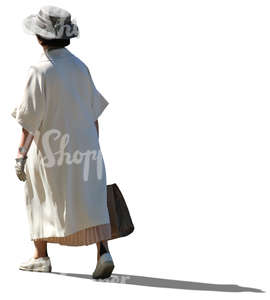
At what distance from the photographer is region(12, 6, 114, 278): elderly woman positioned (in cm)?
1141

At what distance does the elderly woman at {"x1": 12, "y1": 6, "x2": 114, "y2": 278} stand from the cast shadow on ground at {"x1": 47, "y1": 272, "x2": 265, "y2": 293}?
6.3 inches

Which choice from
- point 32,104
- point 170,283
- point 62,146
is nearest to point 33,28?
point 32,104

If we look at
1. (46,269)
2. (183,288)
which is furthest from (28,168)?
(183,288)

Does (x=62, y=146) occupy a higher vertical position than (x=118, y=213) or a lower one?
higher

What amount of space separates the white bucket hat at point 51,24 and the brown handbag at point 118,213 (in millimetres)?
1600

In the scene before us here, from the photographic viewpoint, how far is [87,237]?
455 inches

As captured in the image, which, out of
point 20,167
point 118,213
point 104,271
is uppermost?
point 20,167

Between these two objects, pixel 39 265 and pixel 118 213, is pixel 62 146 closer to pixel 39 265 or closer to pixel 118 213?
pixel 118 213

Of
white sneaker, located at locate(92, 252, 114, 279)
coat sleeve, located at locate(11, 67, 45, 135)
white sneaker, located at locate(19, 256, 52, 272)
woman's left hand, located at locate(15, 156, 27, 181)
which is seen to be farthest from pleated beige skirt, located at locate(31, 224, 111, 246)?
coat sleeve, located at locate(11, 67, 45, 135)

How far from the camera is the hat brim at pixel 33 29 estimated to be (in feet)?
37.6

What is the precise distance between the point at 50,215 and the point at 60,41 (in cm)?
169

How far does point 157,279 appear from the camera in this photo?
38.1ft

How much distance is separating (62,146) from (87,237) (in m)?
0.93

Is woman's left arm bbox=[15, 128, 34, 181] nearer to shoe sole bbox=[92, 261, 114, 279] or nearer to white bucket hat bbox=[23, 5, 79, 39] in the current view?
white bucket hat bbox=[23, 5, 79, 39]
